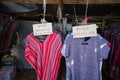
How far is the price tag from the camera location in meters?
2.17

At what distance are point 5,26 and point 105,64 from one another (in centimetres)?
207

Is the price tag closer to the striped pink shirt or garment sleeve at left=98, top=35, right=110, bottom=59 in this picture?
garment sleeve at left=98, top=35, right=110, bottom=59

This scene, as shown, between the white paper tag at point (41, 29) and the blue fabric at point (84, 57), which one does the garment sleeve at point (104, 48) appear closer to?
the blue fabric at point (84, 57)

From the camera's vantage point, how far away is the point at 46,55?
2.32m

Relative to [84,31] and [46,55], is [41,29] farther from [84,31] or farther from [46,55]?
[84,31]

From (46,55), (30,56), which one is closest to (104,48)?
(46,55)

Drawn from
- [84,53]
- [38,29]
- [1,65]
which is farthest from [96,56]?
[1,65]

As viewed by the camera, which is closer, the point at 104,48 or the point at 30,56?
the point at 104,48

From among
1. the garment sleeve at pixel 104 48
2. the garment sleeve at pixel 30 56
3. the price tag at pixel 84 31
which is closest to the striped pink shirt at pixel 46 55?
the garment sleeve at pixel 30 56

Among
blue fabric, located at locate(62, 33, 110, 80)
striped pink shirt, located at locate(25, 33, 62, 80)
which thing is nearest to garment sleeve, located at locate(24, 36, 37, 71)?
striped pink shirt, located at locate(25, 33, 62, 80)

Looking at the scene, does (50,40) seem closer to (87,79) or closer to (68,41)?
(68,41)

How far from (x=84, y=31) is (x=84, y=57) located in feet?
0.93

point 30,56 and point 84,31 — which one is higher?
point 84,31

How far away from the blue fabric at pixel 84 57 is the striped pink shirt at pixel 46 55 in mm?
141
